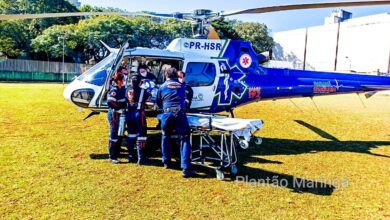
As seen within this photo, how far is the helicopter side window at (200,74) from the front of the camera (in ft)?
27.5

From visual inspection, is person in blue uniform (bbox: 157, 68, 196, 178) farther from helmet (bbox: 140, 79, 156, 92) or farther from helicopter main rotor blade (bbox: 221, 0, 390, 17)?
helicopter main rotor blade (bbox: 221, 0, 390, 17)

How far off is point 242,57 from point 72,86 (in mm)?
4454

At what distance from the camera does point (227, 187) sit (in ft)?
19.0

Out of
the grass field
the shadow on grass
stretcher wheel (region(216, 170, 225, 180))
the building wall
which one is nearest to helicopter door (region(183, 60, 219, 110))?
the shadow on grass

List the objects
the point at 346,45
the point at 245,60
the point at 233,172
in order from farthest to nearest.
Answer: the point at 346,45 → the point at 245,60 → the point at 233,172

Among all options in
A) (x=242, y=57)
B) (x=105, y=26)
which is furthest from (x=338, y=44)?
(x=242, y=57)

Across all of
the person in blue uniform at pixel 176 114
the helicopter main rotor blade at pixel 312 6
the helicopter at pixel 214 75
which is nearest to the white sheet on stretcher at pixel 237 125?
the person in blue uniform at pixel 176 114

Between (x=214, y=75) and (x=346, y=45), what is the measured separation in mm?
60025

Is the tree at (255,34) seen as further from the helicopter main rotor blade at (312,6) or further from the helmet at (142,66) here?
the helicopter main rotor blade at (312,6)

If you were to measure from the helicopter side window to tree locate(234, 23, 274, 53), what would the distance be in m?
56.5

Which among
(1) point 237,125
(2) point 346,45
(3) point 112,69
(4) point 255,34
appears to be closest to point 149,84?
(3) point 112,69

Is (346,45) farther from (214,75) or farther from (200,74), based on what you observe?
(200,74)

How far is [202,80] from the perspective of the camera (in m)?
8.52

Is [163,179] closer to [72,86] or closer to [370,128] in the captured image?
[72,86]
